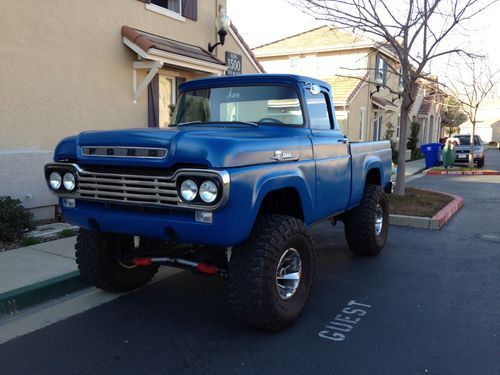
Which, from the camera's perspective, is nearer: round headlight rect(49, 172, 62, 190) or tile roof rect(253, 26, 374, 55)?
round headlight rect(49, 172, 62, 190)

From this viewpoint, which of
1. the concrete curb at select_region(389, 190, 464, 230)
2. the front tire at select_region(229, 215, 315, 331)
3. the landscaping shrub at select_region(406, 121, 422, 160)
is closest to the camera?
the front tire at select_region(229, 215, 315, 331)


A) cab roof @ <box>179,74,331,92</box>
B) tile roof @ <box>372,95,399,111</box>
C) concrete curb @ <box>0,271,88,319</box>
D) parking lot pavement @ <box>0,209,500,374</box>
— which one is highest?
tile roof @ <box>372,95,399,111</box>

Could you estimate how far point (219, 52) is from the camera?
11180 millimetres

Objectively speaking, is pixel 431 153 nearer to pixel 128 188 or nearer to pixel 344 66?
pixel 344 66

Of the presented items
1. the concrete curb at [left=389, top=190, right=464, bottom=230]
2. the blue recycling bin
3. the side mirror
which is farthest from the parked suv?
the side mirror

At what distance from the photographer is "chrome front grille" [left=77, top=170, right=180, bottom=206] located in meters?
3.27

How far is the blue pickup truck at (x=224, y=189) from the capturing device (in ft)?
10.5

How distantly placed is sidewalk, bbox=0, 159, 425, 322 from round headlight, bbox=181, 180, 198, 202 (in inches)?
82.6

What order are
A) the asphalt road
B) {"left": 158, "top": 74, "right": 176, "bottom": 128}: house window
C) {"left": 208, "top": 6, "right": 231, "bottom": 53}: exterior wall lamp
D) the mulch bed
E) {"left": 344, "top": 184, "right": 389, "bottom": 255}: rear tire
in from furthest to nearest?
{"left": 208, "top": 6, "right": 231, "bottom": 53}: exterior wall lamp
{"left": 158, "top": 74, "right": 176, "bottom": 128}: house window
the mulch bed
{"left": 344, "top": 184, "right": 389, "bottom": 255}: rear tire
the asphalt road

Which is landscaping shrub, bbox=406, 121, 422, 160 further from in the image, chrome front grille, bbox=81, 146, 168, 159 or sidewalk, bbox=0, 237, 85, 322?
chrome front grille, bbox=81, 146, 168, 159

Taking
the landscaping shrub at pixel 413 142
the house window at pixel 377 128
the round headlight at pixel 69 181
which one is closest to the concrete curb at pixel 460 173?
the house window at pixel 377 128

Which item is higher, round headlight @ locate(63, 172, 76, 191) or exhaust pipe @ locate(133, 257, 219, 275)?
round headlight @ locate(63, 172, 76, 191)

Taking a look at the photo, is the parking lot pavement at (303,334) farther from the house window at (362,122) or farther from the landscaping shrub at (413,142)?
the landscaping shrub at (413,142)

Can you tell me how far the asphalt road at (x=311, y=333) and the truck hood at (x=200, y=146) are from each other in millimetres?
1400
